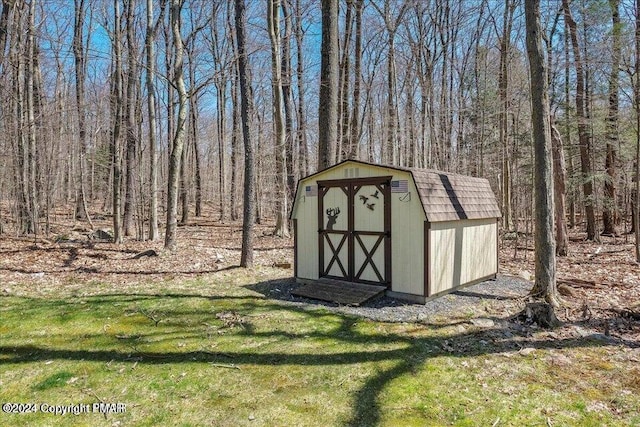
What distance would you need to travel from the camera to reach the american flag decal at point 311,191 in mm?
7969

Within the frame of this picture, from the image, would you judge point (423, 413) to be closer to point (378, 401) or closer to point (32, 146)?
point (378, 401)

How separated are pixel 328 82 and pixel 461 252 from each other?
16.3ft

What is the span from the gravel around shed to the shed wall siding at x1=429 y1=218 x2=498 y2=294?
0.26 m

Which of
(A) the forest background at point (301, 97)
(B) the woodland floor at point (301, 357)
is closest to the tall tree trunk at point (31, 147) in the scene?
(A) the forest background at point (301, 97)

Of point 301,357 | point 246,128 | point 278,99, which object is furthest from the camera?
point 278,99

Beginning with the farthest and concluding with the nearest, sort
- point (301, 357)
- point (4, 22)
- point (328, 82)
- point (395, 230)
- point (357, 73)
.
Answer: point (357, 73) < point (4, 22) < point (328, 82) < point (395, 230) < point (301, 357)

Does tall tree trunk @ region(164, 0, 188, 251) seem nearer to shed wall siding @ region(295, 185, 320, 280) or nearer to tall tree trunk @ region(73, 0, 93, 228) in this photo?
shed wall siding @ region(295, 185, 320, 280)

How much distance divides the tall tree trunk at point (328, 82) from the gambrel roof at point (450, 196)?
74.1 inches

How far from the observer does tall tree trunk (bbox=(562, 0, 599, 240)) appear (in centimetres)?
1277

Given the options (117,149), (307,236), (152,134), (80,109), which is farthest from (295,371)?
(80,109)

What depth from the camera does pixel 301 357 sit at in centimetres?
445

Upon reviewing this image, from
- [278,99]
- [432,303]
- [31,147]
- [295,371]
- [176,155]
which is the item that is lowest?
[295,371]

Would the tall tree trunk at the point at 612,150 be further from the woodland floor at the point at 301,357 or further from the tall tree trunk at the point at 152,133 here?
the tall tree trunk at the point at 152,133

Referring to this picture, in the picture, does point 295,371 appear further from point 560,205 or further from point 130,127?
point 130,127
